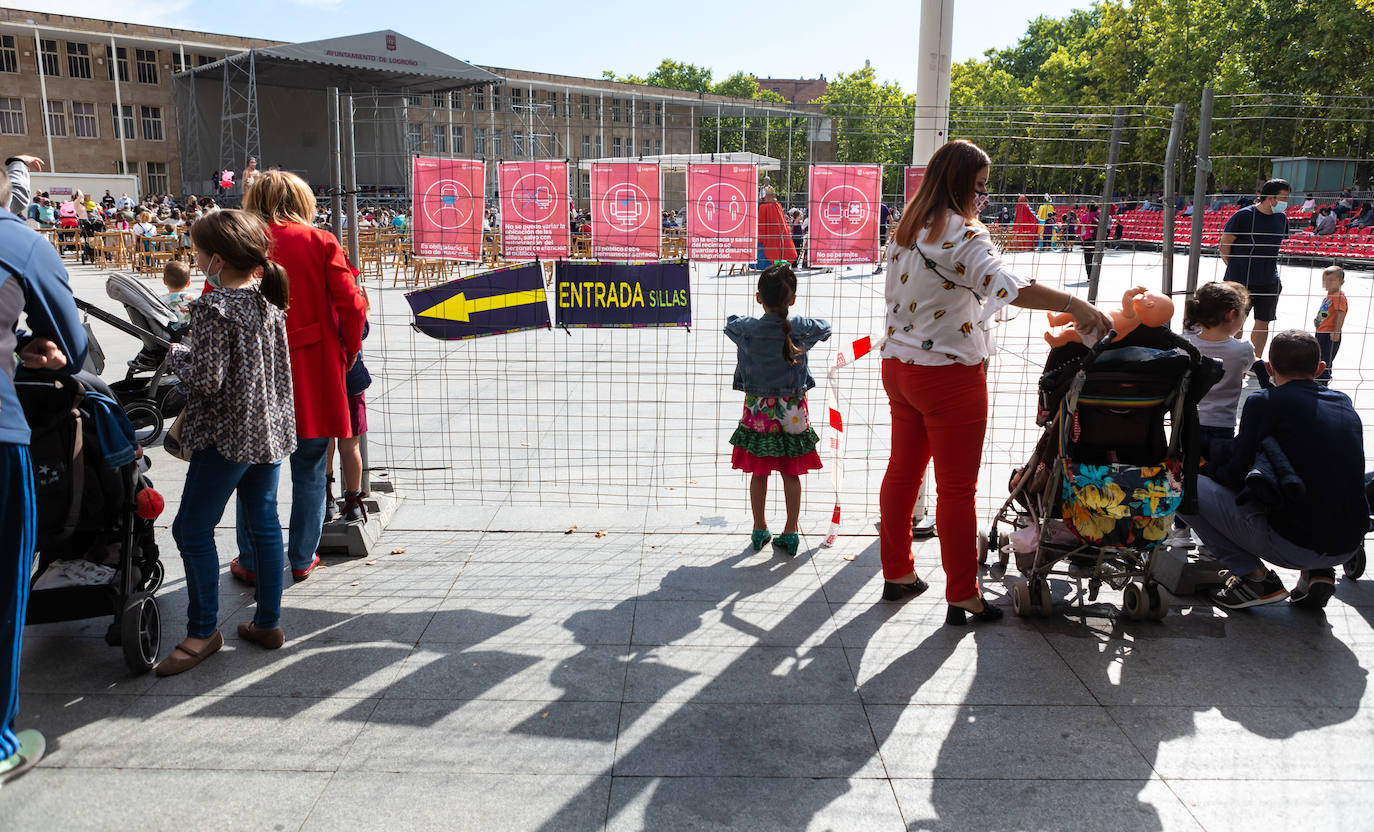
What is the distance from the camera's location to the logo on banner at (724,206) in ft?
16.3

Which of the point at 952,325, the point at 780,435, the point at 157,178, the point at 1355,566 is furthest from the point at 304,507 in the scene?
the point at 157,178

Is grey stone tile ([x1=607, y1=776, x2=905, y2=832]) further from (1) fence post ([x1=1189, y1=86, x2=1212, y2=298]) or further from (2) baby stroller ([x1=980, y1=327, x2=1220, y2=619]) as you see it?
(1) fence post ([x1=1189, y1=86, x2=1212, y2=298])

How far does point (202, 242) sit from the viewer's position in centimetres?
324

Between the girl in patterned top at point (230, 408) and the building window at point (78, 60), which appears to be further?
the building window at point (78, 60)

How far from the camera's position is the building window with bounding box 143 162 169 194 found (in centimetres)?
5162

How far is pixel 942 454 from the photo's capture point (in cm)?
370

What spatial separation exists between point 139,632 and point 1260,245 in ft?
21.7

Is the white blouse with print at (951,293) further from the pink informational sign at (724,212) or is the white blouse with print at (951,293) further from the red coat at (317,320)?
the red coat at (317,320)

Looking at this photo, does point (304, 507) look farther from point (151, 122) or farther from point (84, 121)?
point (151, 122)

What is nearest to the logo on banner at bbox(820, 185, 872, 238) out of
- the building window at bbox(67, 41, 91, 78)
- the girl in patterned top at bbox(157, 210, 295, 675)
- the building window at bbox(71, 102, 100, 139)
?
the girl in patterned top at bbox(157, 210, 295, 675)

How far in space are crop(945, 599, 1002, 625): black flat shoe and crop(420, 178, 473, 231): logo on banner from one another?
10.5 feet

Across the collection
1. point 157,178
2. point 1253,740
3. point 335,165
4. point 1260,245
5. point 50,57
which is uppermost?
point 50,57

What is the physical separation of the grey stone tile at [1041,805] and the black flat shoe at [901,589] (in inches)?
53.7

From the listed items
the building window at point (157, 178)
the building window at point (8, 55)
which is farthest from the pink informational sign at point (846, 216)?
the building window at point (157, 178)
